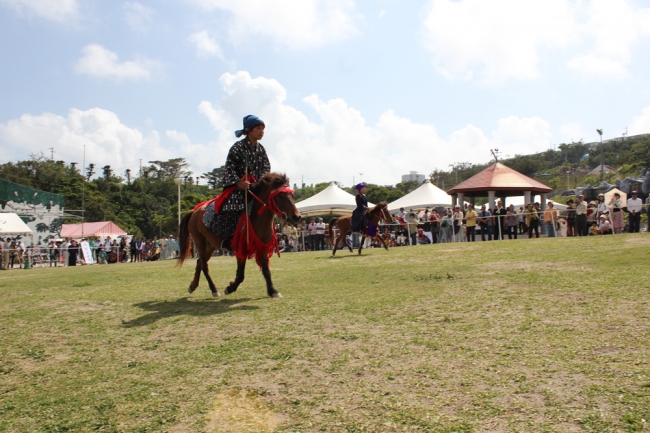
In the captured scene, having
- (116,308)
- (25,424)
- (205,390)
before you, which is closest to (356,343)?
(205,390)

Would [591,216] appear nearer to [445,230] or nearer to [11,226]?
[445,230]

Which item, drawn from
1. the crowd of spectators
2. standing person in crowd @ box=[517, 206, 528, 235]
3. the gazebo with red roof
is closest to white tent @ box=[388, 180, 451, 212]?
the gazebo with red roof

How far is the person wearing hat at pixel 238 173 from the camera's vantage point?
23.7ft

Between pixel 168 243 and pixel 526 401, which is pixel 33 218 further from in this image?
pixel 526 401

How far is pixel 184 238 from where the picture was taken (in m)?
8.78

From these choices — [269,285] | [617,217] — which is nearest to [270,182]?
[269,285]

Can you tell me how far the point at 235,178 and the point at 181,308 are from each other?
2089mm

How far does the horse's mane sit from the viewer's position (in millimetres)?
6918

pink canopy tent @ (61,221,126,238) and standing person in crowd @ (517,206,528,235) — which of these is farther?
pink canopy tent @ (61,221,126,238)

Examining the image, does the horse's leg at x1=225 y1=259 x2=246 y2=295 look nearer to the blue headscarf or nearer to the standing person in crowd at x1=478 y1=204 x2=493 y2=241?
the blue headscarf

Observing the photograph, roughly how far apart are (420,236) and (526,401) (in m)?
20.7

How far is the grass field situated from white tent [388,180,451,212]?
2675 cm

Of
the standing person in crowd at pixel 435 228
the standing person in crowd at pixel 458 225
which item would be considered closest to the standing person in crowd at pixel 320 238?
the standing person in crowd at pixel 435 228

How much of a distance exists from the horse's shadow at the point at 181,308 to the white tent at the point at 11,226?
100 feet
